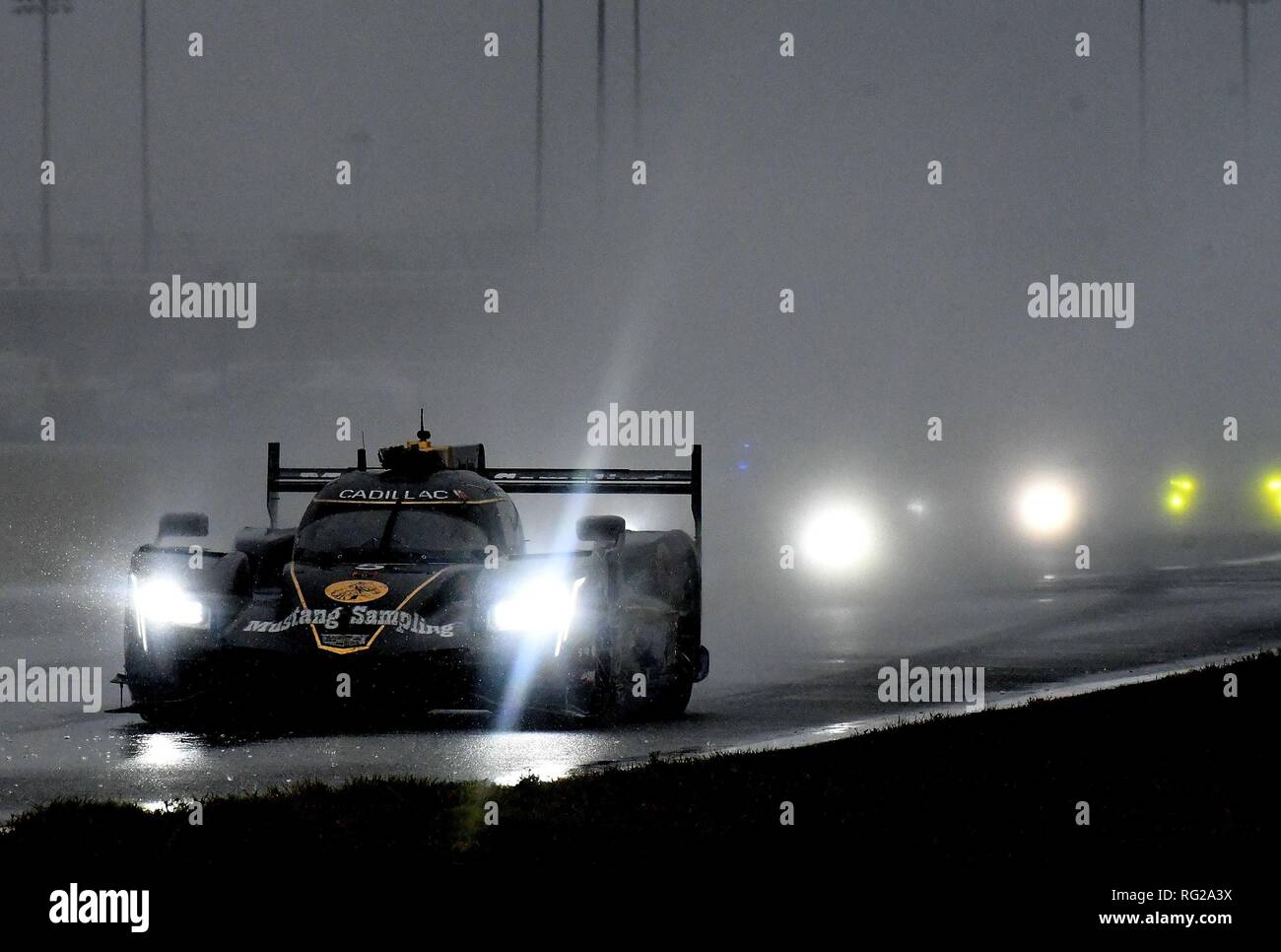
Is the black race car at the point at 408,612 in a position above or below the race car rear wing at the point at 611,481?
below

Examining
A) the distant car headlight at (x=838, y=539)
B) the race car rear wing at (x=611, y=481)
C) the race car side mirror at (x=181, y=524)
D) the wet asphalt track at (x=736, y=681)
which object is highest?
the distant car headlight at (x=838, y=539)

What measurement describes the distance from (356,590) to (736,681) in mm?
4943

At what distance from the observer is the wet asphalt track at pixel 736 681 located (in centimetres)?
1126

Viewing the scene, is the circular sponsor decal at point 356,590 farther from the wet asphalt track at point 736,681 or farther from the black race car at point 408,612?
the wet asphalt track at point 736,681

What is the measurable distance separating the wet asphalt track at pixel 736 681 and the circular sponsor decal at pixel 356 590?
34.3 inches

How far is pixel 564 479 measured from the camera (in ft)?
52.7

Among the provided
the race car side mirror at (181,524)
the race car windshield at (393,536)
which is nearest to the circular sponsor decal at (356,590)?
the race car windshield at (393,536)

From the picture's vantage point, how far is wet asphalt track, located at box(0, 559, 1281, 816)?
11.3m

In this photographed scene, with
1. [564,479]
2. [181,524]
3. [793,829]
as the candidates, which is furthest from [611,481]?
[793,829]

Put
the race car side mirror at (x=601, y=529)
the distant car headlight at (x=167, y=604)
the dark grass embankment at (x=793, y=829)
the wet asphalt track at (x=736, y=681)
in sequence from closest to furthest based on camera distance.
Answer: the dark grass embankment at (x=793, y=829)
the wet asphalt track at (x=736, y=681)
the distant car headlight at (x=167, y=604)
the race car side mirror at (x=601, y=529)

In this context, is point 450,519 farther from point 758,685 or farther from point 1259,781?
point 1259,781

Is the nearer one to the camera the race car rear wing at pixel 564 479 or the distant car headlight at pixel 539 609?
the distant car headlight at pixel 539 609

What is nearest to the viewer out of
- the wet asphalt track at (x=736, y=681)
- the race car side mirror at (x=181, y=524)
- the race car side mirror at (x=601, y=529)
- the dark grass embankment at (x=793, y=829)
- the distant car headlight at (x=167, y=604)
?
the dark grass embankment at (x=793, y=829)
